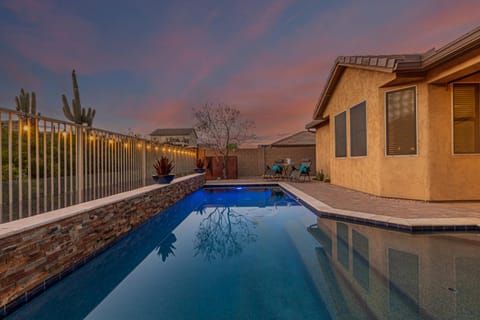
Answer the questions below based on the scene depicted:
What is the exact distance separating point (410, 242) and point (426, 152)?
3701mm

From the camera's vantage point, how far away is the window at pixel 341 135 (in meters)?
10.1

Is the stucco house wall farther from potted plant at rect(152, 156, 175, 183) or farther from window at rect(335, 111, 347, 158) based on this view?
potted plant at rect(152, 156, 175, 183)

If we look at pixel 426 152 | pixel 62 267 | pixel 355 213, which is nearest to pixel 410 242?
pixel 355 213

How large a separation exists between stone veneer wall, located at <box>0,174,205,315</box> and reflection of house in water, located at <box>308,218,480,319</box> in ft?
10.5

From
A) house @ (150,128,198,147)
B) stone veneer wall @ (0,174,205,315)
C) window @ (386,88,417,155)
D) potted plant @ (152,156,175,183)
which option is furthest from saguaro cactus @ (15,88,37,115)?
house @ (150,128,198,147)

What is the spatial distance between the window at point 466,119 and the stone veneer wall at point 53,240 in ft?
28.1

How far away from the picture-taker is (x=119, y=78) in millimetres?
14555

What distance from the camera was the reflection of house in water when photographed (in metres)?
2.43

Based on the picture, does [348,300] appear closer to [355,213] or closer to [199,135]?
[355,213]

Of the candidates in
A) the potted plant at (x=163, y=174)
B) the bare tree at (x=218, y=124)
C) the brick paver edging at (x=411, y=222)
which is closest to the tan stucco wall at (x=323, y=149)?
the bare tree at (x=218, y=124)

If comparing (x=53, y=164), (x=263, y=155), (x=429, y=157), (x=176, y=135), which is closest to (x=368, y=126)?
(x=429, y=157)

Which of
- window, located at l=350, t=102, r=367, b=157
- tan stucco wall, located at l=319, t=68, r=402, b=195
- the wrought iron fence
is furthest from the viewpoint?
window, located at l=350, t=102, r=367, b=157

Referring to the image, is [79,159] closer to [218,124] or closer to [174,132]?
[218,124]

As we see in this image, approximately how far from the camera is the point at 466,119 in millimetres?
6742
